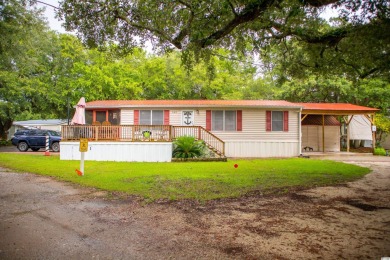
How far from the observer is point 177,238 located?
3.64 m

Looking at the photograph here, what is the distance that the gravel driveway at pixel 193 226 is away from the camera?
3189mm

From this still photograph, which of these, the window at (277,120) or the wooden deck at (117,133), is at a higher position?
the window at (277,120)

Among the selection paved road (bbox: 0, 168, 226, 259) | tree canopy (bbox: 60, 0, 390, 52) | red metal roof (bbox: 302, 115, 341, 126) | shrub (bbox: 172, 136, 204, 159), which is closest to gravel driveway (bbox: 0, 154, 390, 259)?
paved road (bbox: 0, 168, 226, 259)

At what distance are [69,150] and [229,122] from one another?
9.38 metres

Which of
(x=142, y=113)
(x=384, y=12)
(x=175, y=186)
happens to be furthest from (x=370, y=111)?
(x=175, y=186)

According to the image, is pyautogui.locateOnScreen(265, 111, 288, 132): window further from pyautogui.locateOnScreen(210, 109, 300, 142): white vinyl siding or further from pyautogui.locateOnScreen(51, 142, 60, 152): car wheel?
pyautogui.locateOnScreen(51, 142, 60, 152): car wheel

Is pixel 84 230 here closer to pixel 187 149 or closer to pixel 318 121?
pixel 187 149

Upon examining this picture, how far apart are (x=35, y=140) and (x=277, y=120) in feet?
53.6

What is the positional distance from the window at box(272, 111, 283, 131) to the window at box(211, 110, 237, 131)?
251 cm

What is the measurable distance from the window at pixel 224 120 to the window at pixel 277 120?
251 centimetres

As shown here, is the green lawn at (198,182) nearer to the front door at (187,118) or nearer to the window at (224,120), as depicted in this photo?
the window at (224,120)

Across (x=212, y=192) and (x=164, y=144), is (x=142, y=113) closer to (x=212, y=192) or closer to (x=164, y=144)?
(x=164, y=144)

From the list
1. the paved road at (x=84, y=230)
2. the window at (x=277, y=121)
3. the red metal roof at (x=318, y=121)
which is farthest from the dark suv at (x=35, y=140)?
the red metal roof at (x=318, y=121)

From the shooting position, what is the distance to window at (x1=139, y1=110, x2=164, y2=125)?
16.9 metres
